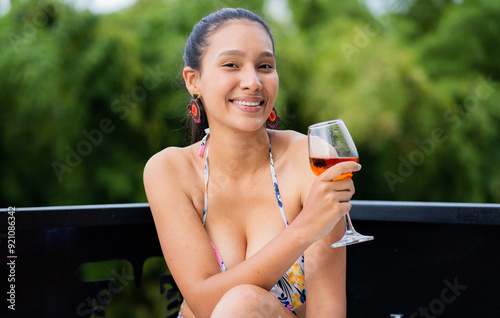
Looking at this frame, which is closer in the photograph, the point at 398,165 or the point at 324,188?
the point at 324,188

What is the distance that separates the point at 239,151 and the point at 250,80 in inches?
11.9

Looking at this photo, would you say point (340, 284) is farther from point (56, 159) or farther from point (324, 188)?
point (56, 159)

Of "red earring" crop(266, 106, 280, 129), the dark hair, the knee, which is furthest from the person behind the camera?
"red earring" crop(266, 106, 280, 129)

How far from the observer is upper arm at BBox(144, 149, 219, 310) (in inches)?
62.3

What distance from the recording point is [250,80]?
1590mm

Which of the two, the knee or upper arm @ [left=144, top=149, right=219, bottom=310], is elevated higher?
upper arm @ [left=144, top=149, right=219, bottom=310]

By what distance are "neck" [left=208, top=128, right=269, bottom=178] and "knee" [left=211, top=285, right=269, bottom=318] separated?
1.77 feet

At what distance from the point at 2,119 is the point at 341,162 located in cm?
450

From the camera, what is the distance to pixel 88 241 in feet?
6.37

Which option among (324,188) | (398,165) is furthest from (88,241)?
(398,165)

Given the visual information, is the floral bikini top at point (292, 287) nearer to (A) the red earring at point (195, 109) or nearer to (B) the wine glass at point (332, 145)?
(B) the wine glass at point (332, 145)

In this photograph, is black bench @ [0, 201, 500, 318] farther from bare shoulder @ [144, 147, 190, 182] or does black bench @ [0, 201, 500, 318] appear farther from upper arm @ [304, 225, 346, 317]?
upper arm @ [304, 225, 346, 317]

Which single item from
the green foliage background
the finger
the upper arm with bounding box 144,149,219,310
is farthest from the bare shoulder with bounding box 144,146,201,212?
the green foliage background

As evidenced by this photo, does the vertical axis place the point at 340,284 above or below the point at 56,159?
below
